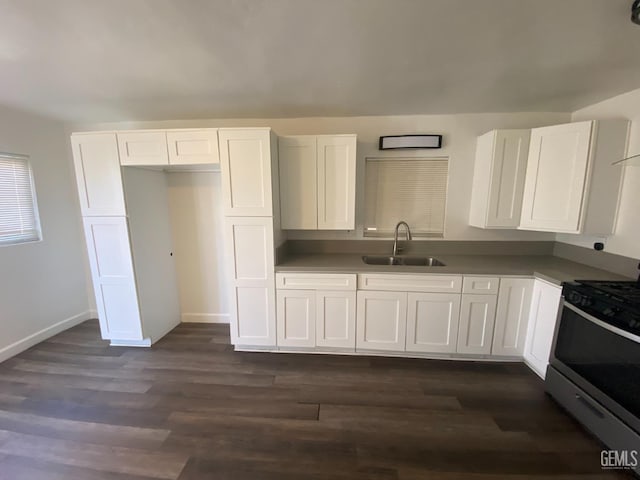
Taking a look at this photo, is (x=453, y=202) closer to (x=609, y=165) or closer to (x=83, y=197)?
(x=609, y=165)

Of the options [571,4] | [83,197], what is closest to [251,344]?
[83,197]

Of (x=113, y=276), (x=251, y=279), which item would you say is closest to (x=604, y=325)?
(x=251, y=279)

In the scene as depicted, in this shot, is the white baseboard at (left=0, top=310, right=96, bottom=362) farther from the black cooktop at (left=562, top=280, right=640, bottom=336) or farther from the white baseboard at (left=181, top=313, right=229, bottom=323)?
the black cooktop at (left=562, top=280, right=640, bottom=336)

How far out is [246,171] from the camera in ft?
7.96

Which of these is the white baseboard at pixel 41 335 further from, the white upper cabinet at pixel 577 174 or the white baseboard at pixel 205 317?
the white upper cabinet at pixel 577 174

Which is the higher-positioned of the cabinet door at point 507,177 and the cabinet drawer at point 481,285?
the cabinet door at point 507,177

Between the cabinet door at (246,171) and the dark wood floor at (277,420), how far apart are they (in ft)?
5.05

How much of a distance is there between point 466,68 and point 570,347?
7.20 feet

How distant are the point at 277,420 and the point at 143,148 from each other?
2.66 m

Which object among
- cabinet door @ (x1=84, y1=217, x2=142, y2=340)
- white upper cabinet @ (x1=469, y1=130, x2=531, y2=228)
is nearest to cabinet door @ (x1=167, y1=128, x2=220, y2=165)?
cabinet door @ (x1=84, y1=217, x2=142, y2=340)

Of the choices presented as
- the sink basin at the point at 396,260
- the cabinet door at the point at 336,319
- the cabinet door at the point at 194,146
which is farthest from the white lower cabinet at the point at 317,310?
the cabinet door at the point at 194,146

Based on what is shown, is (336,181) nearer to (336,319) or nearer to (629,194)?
(336,319)

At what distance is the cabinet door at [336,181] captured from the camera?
2.59m

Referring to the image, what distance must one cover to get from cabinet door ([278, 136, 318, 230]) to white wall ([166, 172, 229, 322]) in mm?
881
